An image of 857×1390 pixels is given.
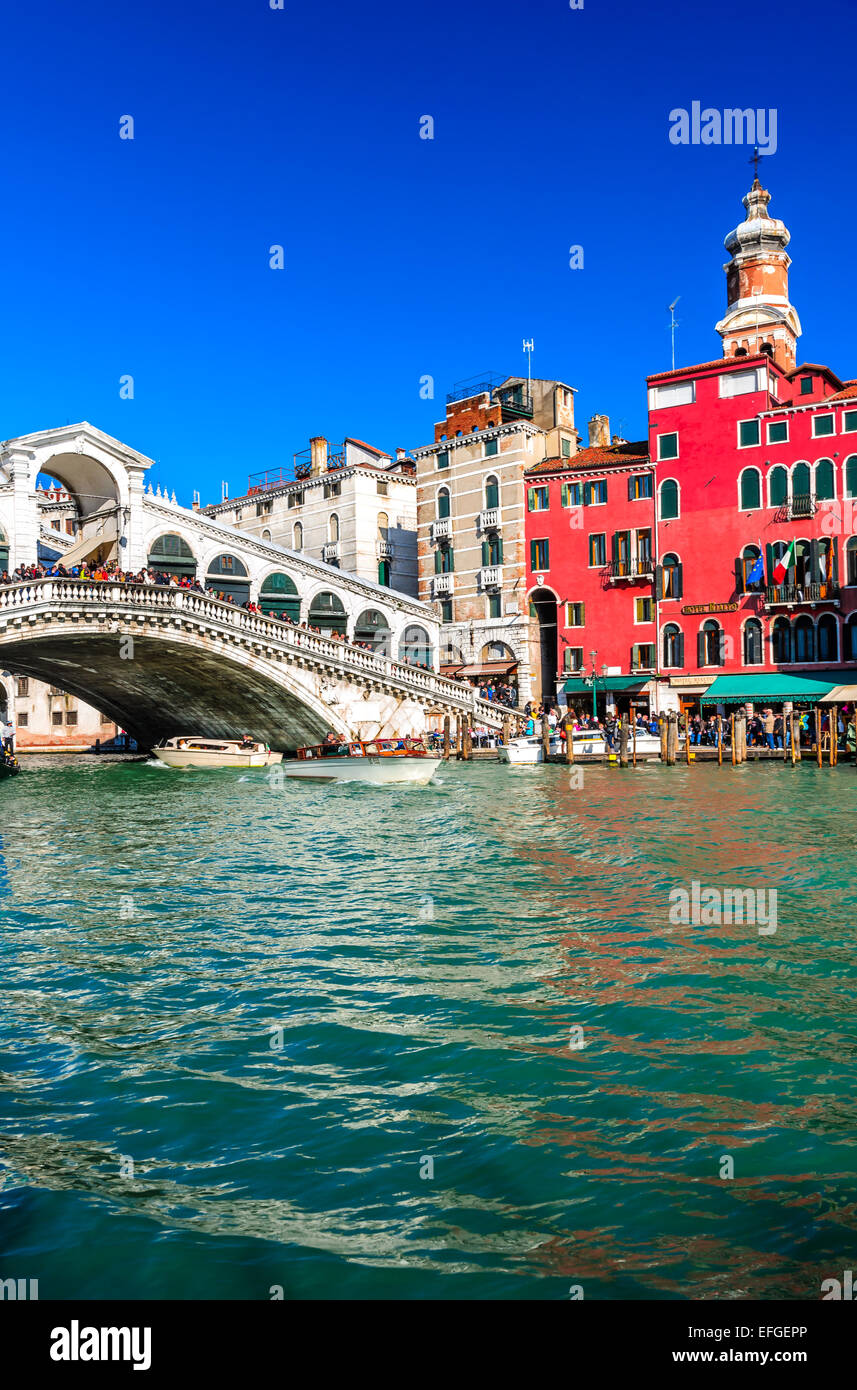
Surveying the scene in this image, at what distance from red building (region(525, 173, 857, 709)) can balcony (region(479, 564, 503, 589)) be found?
154cm

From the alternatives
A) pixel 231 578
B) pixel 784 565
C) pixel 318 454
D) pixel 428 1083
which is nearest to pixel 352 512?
pixel 318 454

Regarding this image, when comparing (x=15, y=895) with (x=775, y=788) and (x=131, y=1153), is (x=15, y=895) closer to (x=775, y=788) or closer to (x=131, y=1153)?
(x=131, y=1153)

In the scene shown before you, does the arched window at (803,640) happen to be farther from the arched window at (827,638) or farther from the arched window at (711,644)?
the arched window at (711,644)

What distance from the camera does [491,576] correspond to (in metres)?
44.4

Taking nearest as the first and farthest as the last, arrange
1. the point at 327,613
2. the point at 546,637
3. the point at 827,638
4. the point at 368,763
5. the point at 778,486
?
1. the point at 368,763
2. the point at 827,638
3. the point at 778,486
4. the point at 327,613
5. the point at 546,637

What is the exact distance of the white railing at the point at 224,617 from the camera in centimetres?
2948

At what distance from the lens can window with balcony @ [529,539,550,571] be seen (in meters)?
43.1

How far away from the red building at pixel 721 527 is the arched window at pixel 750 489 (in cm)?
5

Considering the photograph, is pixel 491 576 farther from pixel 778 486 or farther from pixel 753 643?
pixel 778 486

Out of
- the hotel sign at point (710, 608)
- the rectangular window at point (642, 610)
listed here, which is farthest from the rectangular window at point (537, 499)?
the hotel sign at point (710, 608)

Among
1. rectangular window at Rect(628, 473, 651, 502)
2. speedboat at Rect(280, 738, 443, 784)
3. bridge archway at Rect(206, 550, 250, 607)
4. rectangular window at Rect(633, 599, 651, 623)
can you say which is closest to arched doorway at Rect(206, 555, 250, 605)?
bridge archway at Rect(206, 550, 250, 607)

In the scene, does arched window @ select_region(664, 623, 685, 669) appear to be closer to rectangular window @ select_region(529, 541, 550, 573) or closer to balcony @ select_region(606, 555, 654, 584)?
balcony @ select_region(606, 555, 654, 584)

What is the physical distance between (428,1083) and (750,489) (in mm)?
35046
